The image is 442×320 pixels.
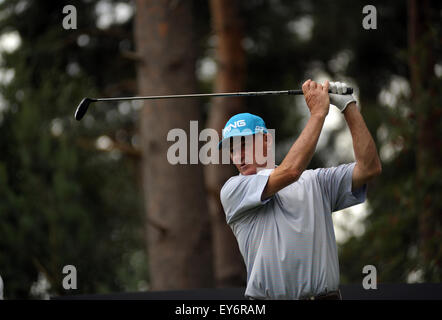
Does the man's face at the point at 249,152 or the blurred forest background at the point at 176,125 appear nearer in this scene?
the man's face at the point at 249,152

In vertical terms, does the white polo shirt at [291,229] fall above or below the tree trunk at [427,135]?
below

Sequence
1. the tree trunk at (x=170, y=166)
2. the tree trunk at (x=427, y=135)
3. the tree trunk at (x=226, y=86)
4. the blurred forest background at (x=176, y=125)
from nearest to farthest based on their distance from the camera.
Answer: the tree trunk at (x=170, y=166), the blurred forest background at (x=176, y=125), the tree trunk at (x=427, y=135), the tree trunk at (x=226, y=86)

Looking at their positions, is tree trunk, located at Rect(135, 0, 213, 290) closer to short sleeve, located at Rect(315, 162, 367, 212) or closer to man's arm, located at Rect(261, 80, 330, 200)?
short sleeve, located at Rect(315, 162, 367, 212)

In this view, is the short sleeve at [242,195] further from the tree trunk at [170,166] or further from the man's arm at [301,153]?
the tree trunk at [170,166]

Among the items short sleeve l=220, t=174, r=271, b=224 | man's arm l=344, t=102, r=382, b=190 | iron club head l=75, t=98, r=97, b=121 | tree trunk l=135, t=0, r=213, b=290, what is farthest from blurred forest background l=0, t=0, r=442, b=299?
man's arm l=344, t=102, r=382, b=190

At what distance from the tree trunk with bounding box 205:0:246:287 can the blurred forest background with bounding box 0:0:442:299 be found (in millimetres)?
20

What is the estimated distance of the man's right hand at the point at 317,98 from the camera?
10.9 ft

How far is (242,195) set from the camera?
3428 mm

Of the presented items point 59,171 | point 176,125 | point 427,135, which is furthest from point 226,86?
point 176,125

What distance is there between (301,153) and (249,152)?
335mm

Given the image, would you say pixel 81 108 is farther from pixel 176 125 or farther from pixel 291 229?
pixel 176 125

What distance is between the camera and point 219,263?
942 cm

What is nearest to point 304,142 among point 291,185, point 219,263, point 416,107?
point 291,185

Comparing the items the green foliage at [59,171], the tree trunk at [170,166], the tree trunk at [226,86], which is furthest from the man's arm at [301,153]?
the tree trunk at [226,86]
